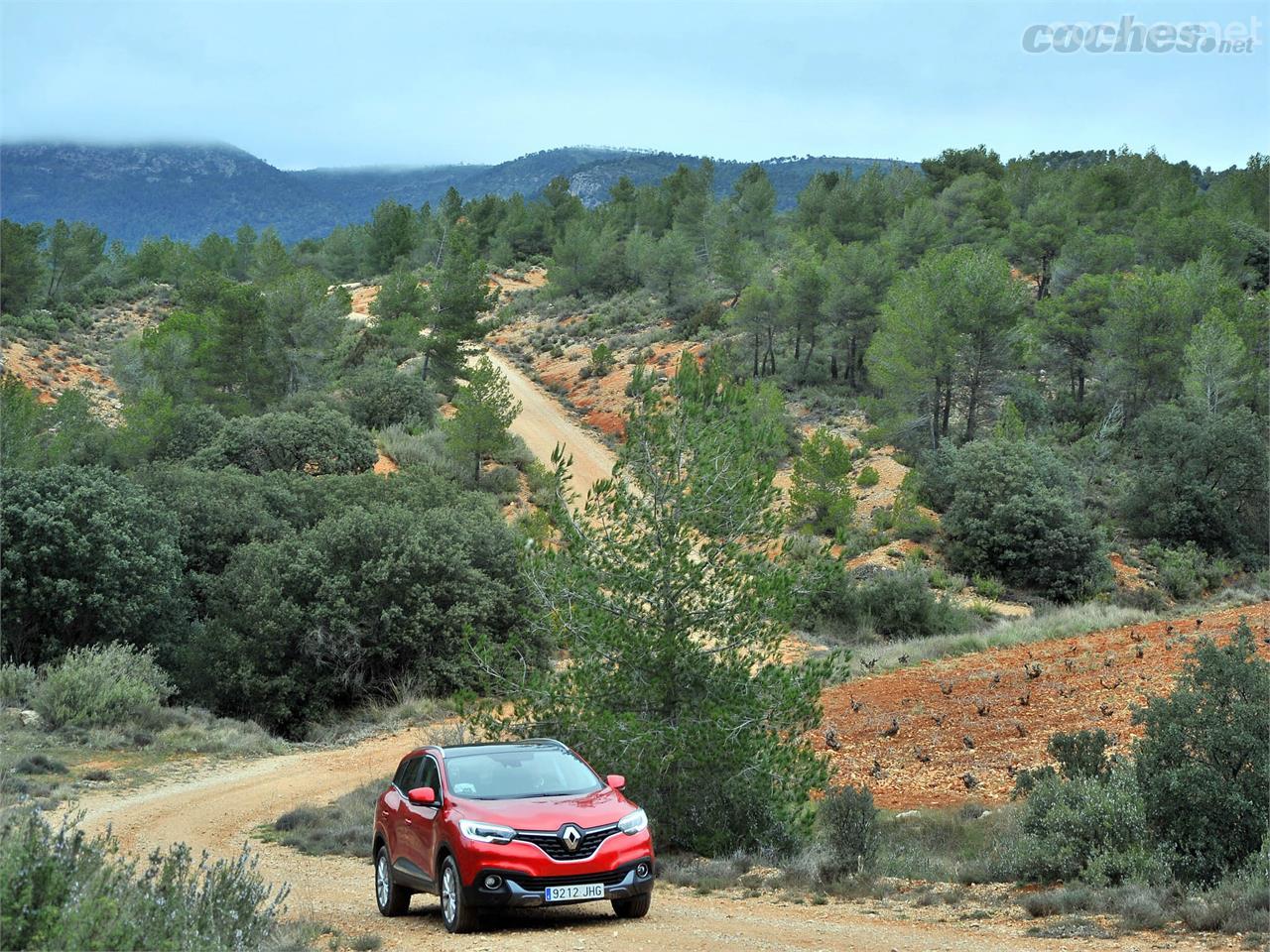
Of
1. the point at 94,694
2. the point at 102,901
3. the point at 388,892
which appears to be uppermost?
the point at 102,901

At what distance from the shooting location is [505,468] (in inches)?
1909

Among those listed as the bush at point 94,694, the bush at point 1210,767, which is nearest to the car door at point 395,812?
the bush at point 1210,767

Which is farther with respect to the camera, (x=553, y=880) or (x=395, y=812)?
(x=395, y=812)

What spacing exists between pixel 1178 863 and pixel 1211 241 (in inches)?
2180

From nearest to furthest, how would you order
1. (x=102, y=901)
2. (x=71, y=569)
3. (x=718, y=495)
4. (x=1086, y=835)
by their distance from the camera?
(x=102, y=901)
(x=1086, y=835)
(x=718, y=495)
(x=71, y=569)

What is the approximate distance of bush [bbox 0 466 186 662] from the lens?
27.1 m

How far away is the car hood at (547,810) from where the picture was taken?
31.5 ft

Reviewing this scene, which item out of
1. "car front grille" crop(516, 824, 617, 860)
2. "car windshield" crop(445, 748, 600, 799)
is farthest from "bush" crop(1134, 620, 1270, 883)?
"car front grille" crop(516, 824, 617, 860)

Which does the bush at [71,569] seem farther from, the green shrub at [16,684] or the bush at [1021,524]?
the bush at [1021,524]

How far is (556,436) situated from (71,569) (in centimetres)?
3007

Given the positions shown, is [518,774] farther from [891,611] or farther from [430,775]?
[891,611]

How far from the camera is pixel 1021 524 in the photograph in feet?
124

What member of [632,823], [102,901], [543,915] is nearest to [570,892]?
[632,823]

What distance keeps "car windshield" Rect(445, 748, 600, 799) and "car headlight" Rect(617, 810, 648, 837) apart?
581 mm
